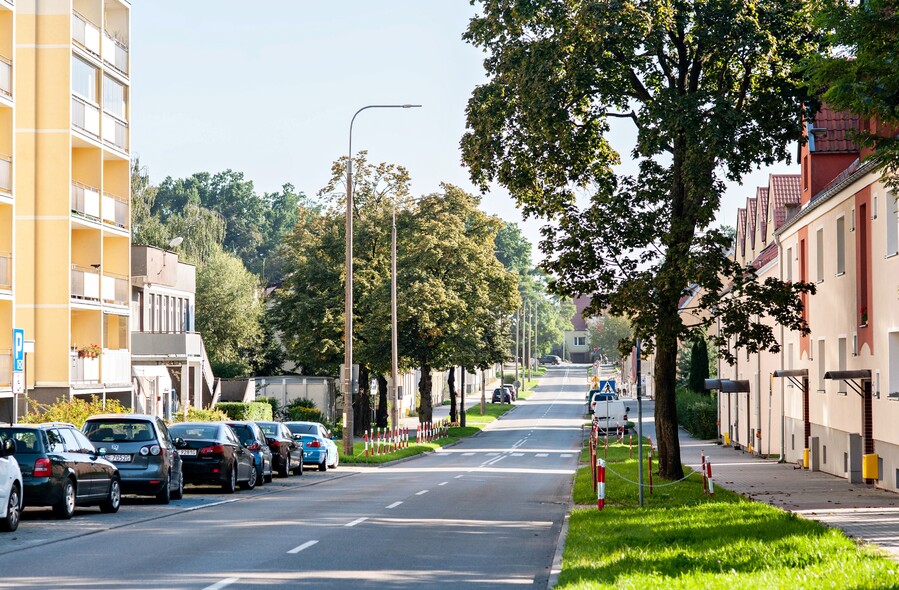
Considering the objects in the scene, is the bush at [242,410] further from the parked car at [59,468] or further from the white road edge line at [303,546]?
the white road edge line at [303,546]

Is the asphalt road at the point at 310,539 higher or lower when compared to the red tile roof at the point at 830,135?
lower

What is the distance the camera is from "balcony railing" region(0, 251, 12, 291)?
122 feet

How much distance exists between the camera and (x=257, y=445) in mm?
29625

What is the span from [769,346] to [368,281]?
37551mm

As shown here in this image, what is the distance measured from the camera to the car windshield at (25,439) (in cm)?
1900

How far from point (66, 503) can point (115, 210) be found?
27.9m

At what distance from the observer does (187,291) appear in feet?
209

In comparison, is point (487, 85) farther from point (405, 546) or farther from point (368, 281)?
point (368, 281)

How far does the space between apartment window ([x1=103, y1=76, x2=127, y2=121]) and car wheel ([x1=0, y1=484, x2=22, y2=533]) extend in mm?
29334

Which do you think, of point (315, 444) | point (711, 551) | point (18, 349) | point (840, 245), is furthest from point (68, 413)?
point (711, 551)

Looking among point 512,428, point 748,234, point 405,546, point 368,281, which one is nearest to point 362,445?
point 368,281

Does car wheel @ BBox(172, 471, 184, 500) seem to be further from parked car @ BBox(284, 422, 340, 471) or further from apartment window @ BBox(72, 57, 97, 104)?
apartment window @ BBox(72, 57, 97, 104)

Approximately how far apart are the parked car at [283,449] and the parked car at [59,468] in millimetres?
12419

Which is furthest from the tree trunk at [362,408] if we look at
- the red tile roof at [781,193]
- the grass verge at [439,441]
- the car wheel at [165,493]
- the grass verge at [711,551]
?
the grass verge at [711,551]
